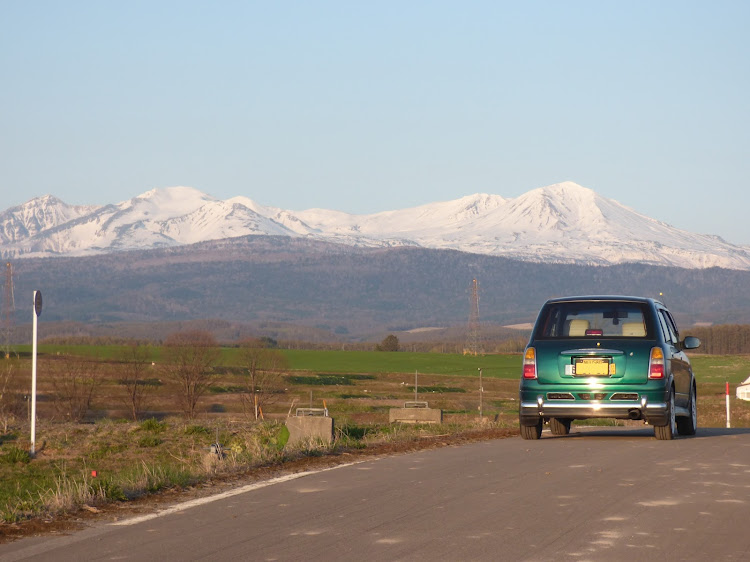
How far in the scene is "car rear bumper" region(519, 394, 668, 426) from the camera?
16.0m

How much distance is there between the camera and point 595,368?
1609cm

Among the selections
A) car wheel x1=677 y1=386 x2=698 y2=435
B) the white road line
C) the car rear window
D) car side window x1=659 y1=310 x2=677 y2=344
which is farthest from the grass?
car side window x1=659 y1=310 x2=677 y2=344

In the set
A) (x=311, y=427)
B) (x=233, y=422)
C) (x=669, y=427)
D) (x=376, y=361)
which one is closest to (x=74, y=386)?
(x=233, y=422)

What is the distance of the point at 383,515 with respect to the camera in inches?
396

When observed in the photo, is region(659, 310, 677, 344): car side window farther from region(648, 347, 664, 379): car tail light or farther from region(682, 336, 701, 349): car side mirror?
region(648, 347, 664, 379): car tail light

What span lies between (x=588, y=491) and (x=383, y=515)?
88.6 inches

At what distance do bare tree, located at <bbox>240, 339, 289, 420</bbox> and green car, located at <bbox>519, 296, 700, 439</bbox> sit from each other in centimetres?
5409

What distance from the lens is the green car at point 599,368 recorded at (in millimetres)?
16047

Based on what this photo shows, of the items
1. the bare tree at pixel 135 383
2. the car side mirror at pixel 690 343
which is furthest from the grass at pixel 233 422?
the car side mirror at pixel 690 343

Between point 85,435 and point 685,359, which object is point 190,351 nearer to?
point 85,435

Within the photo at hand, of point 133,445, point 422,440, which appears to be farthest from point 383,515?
point 133,445

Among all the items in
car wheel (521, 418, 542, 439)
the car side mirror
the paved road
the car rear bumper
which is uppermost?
the car side mirror

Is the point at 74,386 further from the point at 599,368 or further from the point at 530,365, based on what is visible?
the point at 599,368

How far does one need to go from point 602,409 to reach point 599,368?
1.76 feet
